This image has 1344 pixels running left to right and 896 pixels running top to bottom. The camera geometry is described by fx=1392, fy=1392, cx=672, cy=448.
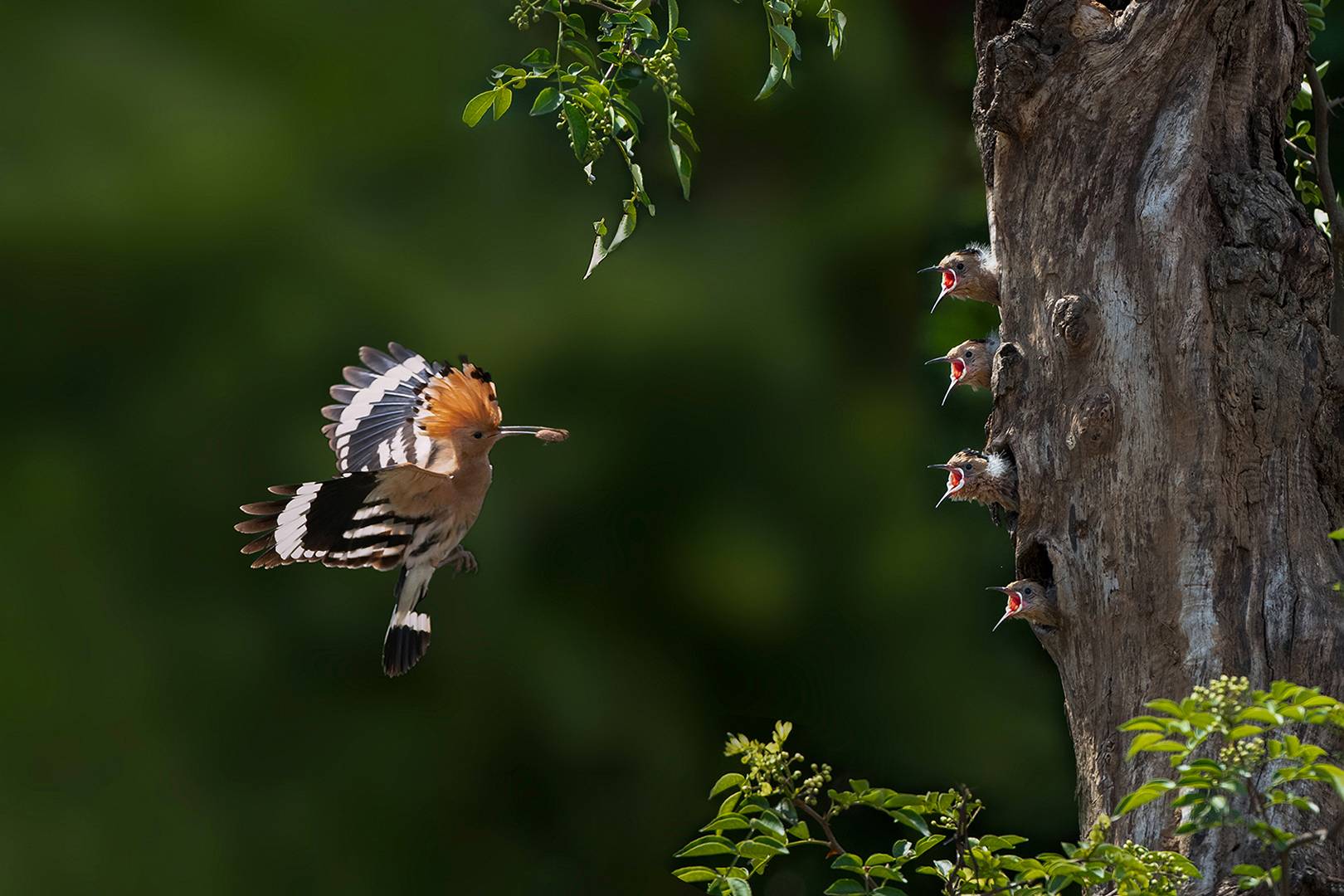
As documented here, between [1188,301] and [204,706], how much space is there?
242 centimetres

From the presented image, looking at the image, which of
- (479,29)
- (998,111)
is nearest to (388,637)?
(998,111)

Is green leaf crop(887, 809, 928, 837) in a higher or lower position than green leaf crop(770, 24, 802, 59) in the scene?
lower

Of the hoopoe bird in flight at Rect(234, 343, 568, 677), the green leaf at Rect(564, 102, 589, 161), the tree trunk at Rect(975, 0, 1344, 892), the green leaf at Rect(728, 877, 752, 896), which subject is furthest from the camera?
the hoopoe bird in flight at Rect(234, 343, 568, 677)

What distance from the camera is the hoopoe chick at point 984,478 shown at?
1514 mm

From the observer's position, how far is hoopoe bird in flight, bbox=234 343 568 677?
1.72m

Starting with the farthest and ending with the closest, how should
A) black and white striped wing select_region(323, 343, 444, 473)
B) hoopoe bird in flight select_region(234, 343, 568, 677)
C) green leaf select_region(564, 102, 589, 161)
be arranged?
black and white striped wing select_region(323, 343, 444, 473), hoopoe bird in flight select_region(234, 343, 568, 677), green leaf select_region(564, 102, 589, 161)

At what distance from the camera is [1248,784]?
96cm

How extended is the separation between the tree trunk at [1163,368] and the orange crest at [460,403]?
0.65m

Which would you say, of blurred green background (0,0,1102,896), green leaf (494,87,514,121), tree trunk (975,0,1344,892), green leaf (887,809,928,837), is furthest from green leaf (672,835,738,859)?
blurred green background (0,0,1102,896)

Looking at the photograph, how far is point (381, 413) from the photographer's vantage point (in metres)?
2.11

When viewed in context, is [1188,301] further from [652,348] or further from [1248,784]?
[652,348]

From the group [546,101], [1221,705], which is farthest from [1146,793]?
[546,101]

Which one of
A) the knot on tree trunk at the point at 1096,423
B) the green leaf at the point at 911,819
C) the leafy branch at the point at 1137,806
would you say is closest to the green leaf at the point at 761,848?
the leafy branch at the point at 1137,806

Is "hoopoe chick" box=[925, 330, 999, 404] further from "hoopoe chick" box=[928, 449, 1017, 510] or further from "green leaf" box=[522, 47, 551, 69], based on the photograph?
"green leaf" box=[522, 47, 551, 69]
